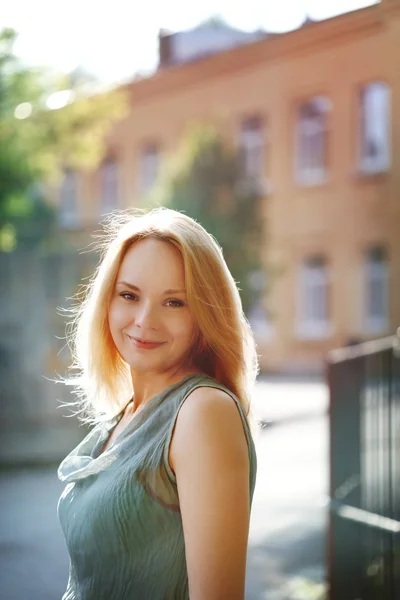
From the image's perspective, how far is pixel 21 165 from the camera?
9.30 m

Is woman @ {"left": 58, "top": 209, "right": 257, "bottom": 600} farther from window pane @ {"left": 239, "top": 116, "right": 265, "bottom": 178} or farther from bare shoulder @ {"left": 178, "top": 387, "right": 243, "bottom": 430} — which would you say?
window pane @ {"left": 239, "top": 116, "right": 265, "bottom": 178}

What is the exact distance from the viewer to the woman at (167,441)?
3.75 feet

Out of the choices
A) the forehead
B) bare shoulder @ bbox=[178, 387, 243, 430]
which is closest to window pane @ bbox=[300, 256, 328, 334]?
the forehead

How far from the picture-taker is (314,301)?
19516 millimetres

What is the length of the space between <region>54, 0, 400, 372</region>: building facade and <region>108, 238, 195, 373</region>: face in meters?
16.3

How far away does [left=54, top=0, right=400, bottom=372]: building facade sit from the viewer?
18.6m

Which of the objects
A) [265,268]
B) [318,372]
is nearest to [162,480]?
[265,268]

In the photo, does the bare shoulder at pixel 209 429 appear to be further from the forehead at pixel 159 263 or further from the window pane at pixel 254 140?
the window pane at pixel 254 140

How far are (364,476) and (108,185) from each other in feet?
66.9

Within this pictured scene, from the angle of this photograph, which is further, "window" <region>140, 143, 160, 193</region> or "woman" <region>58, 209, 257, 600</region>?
"window" <region>140, 143, 160, 193</region>

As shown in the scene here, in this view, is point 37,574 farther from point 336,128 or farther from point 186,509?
point 336,128

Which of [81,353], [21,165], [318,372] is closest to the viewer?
[81,353]

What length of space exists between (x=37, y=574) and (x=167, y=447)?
151 inches

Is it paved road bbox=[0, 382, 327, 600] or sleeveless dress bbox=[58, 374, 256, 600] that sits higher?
sleeveless dress bbox=[58, 374, 256, 600]
